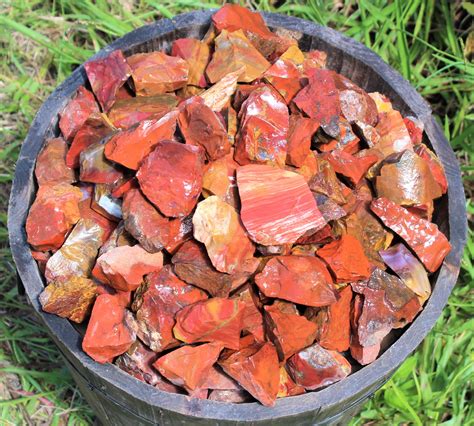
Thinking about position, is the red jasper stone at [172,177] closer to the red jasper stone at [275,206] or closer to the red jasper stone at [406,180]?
the red jasper stone at [275,206]

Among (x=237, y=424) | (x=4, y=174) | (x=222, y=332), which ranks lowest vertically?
(x=4, y=174)

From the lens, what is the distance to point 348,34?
192cm

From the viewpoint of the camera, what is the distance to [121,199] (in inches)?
44.9

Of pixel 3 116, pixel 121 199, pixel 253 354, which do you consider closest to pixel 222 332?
pixel 253 354

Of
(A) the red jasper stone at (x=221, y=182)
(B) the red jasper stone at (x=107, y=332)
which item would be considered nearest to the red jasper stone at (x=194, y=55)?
(A) the red jasper stone at (x=221, y=182)

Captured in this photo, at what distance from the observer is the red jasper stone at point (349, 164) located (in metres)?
1.17

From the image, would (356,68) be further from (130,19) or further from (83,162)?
(130,19)

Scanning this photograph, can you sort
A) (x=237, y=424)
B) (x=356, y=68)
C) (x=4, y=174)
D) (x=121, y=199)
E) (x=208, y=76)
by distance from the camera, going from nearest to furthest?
(x=237, y=424) → (x=121, y=199) → (x=208, y=76) → (x=356, y=68) → (x=4, y=174)

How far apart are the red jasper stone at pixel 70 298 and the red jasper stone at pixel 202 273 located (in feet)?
0.48

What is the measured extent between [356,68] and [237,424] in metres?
0.74

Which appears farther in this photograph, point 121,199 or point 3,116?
point 3,116

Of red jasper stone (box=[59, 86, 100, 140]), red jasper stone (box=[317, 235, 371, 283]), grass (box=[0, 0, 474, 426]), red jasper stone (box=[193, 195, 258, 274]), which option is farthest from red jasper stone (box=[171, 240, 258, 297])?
grass (box=[0, 0, 474, 426])

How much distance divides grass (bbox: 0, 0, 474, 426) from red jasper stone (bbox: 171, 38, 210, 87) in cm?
59

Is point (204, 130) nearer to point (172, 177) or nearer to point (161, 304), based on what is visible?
point (172, 177)
